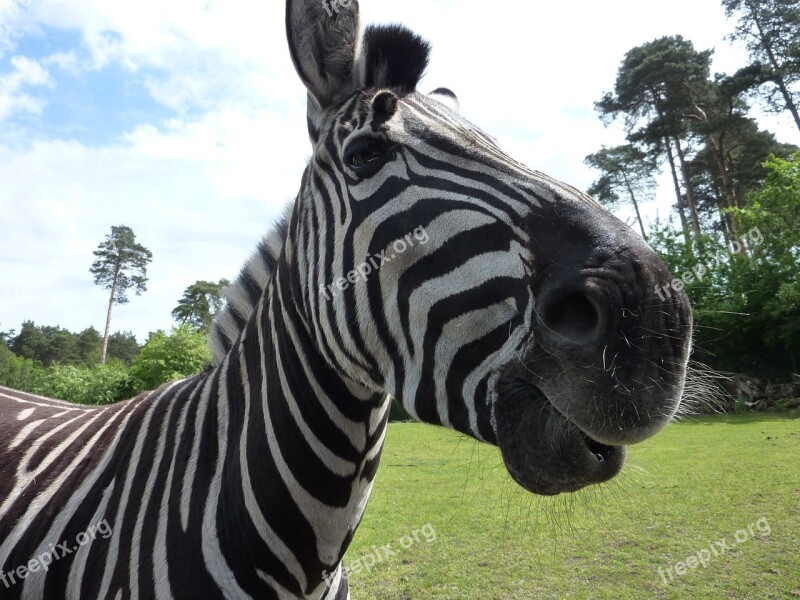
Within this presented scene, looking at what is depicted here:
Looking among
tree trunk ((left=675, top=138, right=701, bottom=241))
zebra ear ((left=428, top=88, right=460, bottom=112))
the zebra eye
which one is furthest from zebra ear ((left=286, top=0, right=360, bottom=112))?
tree trunk ((left=675, top=138, right=701, bottom=241))

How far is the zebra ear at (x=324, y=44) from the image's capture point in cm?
208

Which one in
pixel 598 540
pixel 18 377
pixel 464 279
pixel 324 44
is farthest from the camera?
pixel 18 377

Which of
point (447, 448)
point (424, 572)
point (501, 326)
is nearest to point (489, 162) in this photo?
point (501, 326)

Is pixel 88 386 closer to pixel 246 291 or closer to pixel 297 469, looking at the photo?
pixel 246 291

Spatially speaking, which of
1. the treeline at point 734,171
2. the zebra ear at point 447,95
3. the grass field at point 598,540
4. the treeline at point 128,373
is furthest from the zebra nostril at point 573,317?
the treeline at point 734,171

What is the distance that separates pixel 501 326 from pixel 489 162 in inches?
24.5

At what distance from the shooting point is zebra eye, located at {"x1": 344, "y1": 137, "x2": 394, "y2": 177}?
6.01ft

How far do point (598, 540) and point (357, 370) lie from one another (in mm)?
6516

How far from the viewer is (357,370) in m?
1.86

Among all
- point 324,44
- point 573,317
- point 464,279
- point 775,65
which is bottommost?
point 573,317

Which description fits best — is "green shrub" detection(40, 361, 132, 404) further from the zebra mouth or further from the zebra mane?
the zebra mouth

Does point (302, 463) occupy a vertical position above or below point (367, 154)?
below

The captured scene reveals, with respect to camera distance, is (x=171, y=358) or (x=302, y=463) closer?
(x=302, y=463)

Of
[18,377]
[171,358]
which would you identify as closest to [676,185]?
[171,358]
